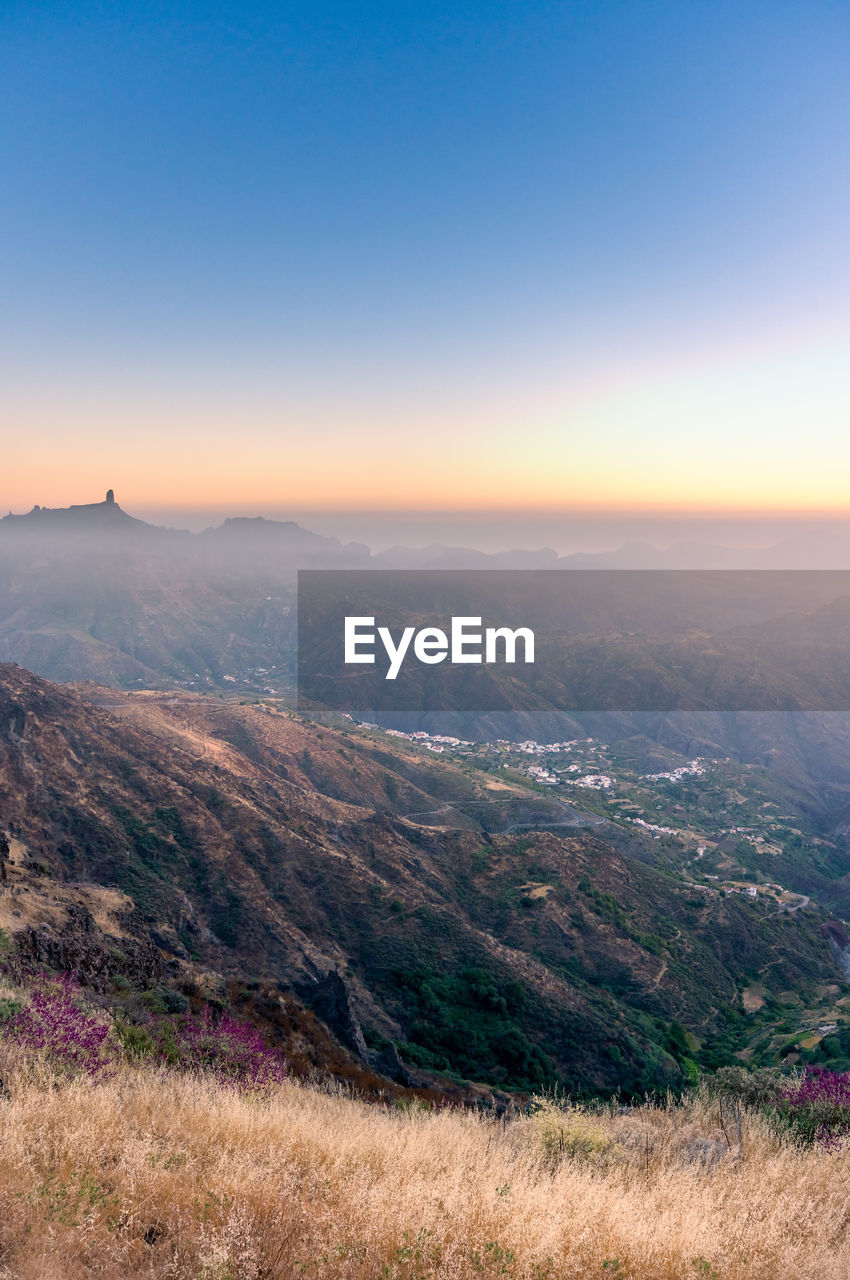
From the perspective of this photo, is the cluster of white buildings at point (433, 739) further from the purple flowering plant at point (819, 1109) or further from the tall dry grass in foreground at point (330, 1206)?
the tall dry grass in foreground at point (330, 1206)

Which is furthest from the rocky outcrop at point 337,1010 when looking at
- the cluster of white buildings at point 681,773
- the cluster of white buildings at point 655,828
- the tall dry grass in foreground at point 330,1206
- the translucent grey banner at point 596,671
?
the translucent grey banner at point 596,671

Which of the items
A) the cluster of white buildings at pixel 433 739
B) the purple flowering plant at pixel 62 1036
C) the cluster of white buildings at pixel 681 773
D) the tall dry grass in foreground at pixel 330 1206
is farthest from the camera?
the cluster of white buildings at pixel 433 739

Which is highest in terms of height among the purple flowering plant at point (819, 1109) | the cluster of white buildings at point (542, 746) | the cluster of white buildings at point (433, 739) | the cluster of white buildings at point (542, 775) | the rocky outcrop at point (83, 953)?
the purple flowering plant at point (819, 1109)

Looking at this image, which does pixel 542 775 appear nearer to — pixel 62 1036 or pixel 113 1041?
pixel 113 1041

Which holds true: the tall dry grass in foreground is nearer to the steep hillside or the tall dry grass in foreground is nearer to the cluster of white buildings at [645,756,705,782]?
the steep hillside

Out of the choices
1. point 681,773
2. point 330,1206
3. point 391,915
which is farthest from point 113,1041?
point 681,773

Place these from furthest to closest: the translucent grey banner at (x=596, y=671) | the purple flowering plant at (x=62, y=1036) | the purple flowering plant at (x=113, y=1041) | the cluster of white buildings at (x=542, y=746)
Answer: the translucent grey banner at (x=596, y=671) → the cluster of white buildings at (x=542, y=746) → the purple flowering plant at (x=113, y=1041) → the purple flowering plant at (x=62, y=1036)

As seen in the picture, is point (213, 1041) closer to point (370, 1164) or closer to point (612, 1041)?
point (370, 1164)
